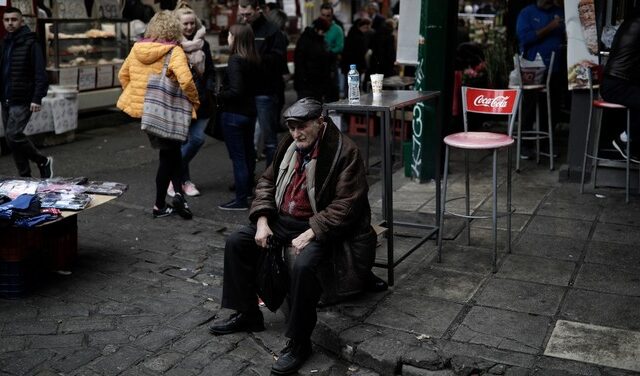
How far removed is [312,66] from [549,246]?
203 inches

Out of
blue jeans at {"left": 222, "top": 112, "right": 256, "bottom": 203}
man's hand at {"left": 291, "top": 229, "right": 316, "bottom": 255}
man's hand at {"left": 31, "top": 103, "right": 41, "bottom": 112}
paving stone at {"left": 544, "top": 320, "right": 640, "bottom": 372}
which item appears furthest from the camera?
man's hand at {"left": 31, "top": 103, "right": 41, "bottom": 112}

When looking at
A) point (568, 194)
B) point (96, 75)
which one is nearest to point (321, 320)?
point (568, 194)

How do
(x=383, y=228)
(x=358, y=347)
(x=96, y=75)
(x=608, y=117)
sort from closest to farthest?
(x=358, y=347) < (x=383, y=228) < (x=608, y=117) < (x=96, y=75)

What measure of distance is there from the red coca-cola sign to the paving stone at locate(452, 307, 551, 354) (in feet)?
5.62

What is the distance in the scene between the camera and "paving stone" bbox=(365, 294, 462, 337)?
4828 millimetres

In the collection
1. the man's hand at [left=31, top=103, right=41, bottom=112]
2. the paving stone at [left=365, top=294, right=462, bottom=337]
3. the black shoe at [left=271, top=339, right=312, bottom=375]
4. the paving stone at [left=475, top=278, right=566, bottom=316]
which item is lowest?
the black shoe at [left=271, top=339, right=312, bottom=375]

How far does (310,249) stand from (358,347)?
2.00ft

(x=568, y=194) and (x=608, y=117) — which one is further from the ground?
(x=608, y=117)

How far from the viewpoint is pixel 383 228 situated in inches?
228

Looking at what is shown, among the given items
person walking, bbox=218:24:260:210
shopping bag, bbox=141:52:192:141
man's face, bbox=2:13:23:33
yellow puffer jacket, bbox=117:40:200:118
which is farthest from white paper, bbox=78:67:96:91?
shopping bag, bbox=141:52:192:141

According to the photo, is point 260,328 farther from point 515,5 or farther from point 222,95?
point 515,5

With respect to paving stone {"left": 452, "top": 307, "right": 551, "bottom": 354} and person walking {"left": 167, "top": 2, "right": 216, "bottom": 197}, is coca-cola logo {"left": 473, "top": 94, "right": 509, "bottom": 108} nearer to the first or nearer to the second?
paving stone {"left": 452, "top": 307, "right": 551, "bottom": 354}

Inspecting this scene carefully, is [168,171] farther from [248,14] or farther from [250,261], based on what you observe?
[250,261]

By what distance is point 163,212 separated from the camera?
749 centimetres
